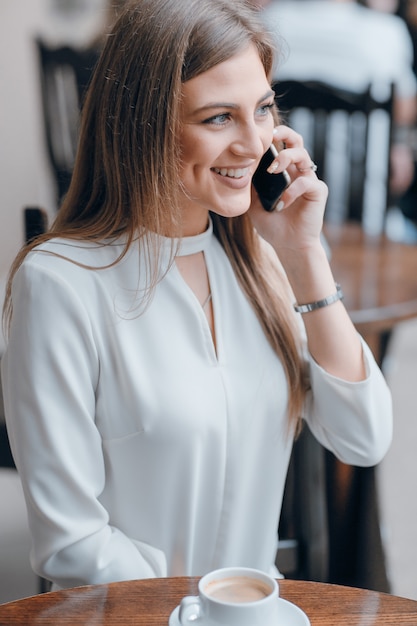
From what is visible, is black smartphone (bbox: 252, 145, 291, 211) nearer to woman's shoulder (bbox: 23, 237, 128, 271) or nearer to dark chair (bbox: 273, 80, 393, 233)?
woman's shoulder (bbox: 23, 237, 128, 271)

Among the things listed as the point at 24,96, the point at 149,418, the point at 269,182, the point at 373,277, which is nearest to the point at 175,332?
the point at 149,418

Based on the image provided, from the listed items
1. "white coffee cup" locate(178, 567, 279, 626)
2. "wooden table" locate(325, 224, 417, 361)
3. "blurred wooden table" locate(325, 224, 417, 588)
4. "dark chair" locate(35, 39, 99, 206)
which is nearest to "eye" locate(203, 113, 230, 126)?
"white coffee cup" locate(178, 567, 279, 626)

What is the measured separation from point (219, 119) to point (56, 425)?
0.40 meters

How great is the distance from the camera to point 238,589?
80 centimetres

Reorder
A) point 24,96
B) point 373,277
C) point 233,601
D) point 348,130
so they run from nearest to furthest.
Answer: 1. point 233,601
2. point 373,277
3. point 348,130
4. point 24,96

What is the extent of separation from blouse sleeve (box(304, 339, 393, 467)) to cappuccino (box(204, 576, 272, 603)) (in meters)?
0.39

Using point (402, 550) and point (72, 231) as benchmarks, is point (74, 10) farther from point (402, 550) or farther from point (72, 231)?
point (72, 231)

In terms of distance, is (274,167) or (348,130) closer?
(274,167)

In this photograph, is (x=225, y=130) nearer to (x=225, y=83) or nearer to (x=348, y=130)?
(x=225, y=83)

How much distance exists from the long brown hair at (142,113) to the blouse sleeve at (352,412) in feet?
0.88

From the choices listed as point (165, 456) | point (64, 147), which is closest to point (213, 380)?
point (165, 456)

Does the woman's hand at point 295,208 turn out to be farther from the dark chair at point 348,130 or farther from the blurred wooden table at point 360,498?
the dark chair at point 348,130

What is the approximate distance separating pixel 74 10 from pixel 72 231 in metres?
2.88

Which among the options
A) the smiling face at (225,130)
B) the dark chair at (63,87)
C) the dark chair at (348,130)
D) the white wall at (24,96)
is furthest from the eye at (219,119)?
the dark chair at (63,87)
